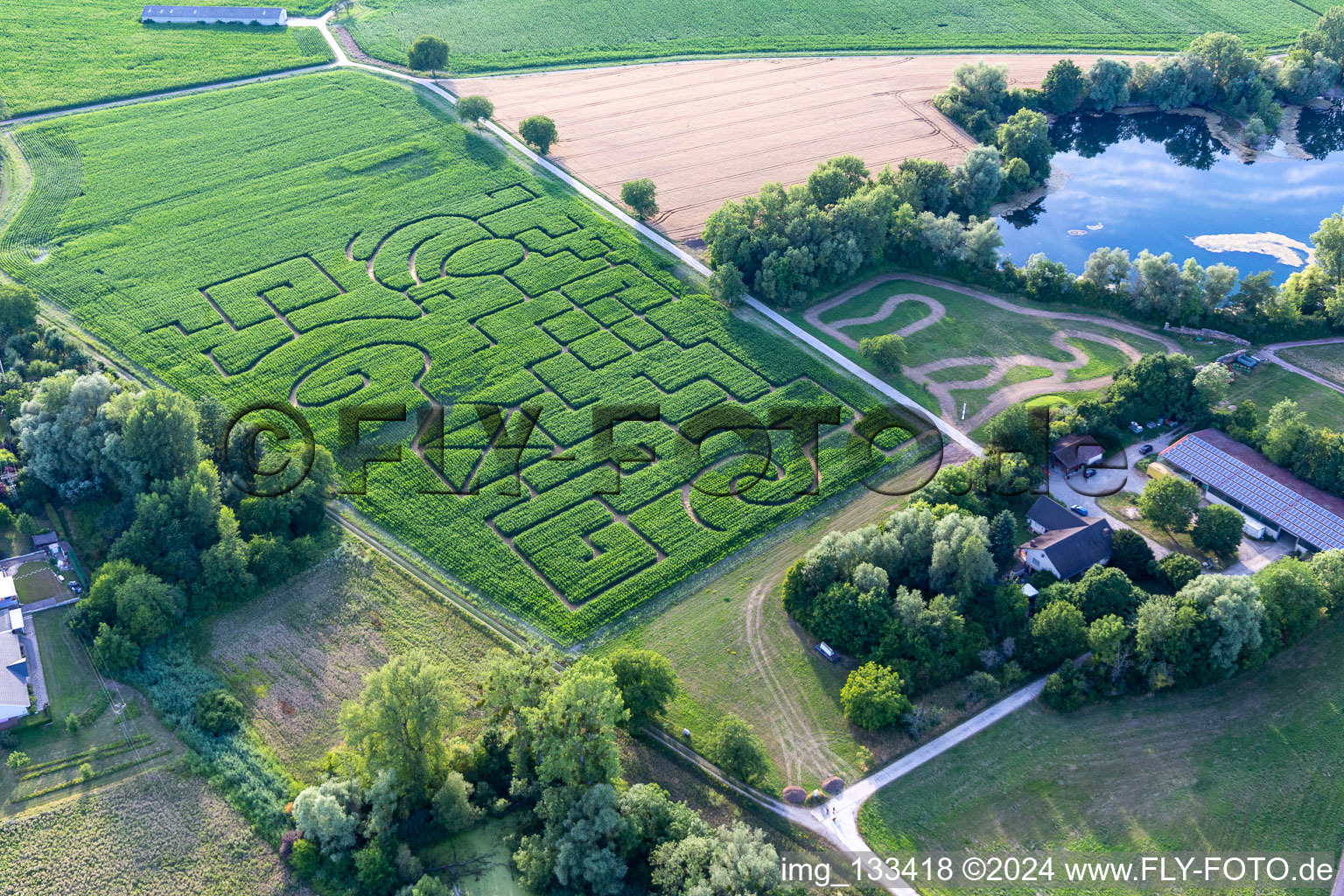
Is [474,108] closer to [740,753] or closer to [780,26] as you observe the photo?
[780,26]

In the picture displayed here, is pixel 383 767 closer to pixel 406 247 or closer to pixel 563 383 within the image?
pixel 563 383

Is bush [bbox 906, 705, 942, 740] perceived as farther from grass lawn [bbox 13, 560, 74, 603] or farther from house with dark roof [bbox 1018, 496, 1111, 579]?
grass lawn [bbox 13, 560, 74, 603]

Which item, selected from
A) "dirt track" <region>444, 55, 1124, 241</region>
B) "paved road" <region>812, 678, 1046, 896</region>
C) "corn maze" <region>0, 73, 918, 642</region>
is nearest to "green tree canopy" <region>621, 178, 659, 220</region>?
"dirt track" <region>444, 55, 1124, 241</region>

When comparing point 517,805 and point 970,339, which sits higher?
point 970,339

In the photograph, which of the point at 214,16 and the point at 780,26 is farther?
the point at 780,26

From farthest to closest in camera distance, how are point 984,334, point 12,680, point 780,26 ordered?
point 780,26 → point 984,334 → point 12,680

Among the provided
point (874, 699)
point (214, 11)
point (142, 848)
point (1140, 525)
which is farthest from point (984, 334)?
point (214, 11)
